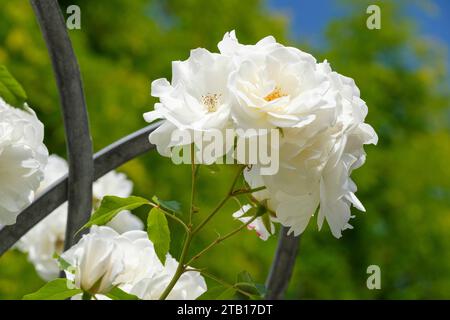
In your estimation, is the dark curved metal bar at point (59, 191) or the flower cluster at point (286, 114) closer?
the flower cluster at point (286, 114)

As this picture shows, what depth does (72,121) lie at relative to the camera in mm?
588

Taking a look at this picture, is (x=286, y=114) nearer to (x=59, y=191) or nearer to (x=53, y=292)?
(x=53, y=292)

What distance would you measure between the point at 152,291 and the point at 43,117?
3.50 meters

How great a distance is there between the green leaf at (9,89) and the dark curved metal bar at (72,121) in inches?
3.6

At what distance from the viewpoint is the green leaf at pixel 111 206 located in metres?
0.43

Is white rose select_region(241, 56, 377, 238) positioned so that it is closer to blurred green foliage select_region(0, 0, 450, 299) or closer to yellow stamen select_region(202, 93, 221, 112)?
yellow stamen select_region(202, 93, 221, 112)

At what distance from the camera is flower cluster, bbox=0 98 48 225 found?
448 mm

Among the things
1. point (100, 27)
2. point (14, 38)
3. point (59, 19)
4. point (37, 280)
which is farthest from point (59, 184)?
point (100, 27)

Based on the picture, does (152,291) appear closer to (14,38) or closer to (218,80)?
(218,80)

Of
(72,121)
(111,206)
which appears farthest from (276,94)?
(72,121)

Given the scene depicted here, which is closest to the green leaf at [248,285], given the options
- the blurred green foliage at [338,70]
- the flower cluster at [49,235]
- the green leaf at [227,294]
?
the green leaf at [227,294]

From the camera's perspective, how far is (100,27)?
14.8ft

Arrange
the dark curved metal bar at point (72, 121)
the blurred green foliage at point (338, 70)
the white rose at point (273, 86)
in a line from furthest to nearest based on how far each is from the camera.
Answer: the blurred green foliage at point (338, 70)
the dark curved metal bar at point (72, 121)
the white rose at point (273, 86)

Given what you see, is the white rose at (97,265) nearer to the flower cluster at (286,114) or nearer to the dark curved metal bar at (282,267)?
the flower cluster at (286,114)
